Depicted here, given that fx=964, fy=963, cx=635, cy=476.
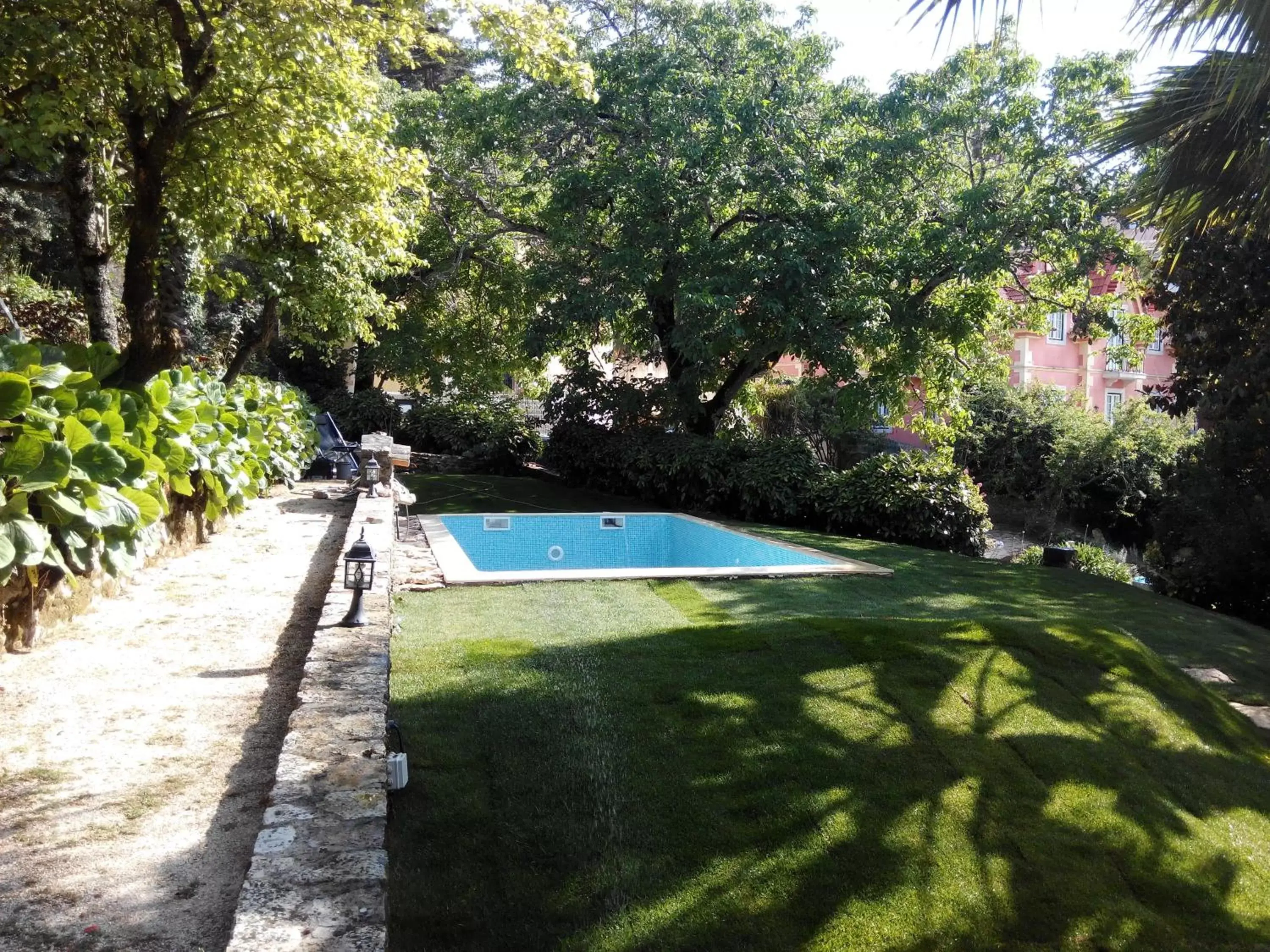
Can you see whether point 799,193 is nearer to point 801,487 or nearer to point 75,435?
point 801,487

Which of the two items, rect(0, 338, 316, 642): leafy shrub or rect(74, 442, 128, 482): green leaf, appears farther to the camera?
rect(74, 442, 128, 482): green leaf

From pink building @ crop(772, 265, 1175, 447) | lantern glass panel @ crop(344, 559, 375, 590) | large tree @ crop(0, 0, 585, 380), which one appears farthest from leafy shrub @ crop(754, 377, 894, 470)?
lantern glass panel @ crop(344, 559, 375, 590)

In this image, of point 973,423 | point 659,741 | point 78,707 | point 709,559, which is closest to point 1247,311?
point 709,559

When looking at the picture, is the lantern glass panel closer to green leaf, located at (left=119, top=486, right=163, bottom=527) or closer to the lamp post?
the lamp post

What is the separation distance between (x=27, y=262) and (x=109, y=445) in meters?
18.5

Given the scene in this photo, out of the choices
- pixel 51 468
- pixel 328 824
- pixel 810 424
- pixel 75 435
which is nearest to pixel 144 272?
pixel 75 435

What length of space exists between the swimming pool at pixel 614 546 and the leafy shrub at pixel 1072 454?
28.8 feet

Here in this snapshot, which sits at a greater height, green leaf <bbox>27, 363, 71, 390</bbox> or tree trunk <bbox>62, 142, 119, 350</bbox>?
tree trunk <bbox>62, 142, 119, 350</bbox>

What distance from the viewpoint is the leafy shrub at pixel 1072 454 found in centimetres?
1984

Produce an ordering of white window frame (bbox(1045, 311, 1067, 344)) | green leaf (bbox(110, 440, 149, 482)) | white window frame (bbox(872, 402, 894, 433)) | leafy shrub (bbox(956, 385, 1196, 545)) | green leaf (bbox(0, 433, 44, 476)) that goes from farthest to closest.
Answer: white window frame (bbox(1045, 311, 1067, 344)) < leafy shrub (bbox(956, 385, 1196, 545)) < white window frame (bbox(872, 402, 894, 433)) < green leaf (bbox(110, 440, 149, 482)) < green leaf (bbox(0, 433, 44, 476))

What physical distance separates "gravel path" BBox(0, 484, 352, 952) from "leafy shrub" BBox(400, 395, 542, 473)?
1208cm

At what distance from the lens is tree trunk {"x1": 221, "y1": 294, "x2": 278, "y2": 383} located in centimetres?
1305

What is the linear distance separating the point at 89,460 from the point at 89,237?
5.15 metres

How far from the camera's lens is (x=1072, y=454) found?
19.8 m
